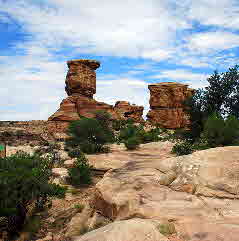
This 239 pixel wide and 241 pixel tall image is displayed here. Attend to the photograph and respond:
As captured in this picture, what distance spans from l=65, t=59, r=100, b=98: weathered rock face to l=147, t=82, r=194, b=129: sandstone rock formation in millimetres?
11911

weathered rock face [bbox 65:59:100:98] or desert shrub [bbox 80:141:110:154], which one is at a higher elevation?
weathered rock face [bbox 65:59:100:98]

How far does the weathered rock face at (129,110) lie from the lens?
52478 mm

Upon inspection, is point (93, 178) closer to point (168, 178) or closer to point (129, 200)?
point (168, 178)

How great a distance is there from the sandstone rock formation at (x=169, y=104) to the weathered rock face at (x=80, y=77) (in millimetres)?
11911

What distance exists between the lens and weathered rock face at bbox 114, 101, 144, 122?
172 ft

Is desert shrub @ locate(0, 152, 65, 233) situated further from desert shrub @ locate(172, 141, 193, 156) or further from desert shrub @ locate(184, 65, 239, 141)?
desert shrub @ locate(184, 65, 239, 141)

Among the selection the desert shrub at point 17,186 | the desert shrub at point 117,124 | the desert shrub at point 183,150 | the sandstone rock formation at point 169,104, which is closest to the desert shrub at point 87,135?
the desert shrub at point 183,150

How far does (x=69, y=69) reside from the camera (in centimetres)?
4862

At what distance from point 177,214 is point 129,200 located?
6.19 ft

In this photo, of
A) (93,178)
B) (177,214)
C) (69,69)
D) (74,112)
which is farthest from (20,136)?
(177,214)

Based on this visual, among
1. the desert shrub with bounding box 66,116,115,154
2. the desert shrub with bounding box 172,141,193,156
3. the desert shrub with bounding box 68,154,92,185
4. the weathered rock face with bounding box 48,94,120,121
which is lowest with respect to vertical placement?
the desert shrub with bounding box 68,154,92,185

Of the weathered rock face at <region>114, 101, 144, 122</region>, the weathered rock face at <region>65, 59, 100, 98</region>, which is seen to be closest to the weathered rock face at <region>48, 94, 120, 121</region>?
the weathered rock face at <region>65, 59, 100, 98</region>

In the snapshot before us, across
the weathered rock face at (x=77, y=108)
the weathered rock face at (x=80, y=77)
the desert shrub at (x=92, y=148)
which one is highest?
the weathered rock face at (x=80, y=77)

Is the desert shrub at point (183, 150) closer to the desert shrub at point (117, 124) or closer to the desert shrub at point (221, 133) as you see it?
the desert shrub at point (221, 133)
